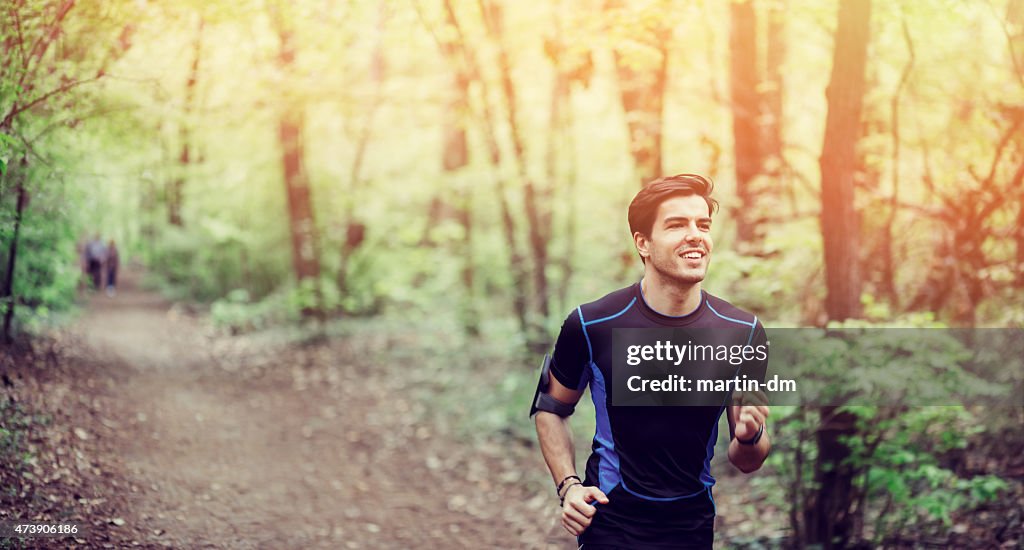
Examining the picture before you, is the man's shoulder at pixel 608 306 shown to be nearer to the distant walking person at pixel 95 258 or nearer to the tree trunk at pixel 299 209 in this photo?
the distant walking person at pixel 95 258

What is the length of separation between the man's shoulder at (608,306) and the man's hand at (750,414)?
58 cm

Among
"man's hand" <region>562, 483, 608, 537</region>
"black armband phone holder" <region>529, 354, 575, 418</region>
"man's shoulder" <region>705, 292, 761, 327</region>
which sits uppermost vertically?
"man's shoulder" <region>705, 292, 761, 327</region>

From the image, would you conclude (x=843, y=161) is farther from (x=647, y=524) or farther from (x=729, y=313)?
(x=647, y=524)

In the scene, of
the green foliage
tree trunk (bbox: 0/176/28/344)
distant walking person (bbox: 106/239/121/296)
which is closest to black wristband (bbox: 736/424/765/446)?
the green foliage

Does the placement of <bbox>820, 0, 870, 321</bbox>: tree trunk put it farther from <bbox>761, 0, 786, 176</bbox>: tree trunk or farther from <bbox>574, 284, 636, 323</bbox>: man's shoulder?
<bbox>574, 284, 636, 323</bbox>: man's shoulder

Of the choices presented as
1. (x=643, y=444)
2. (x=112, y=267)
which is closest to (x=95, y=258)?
(x=112, y=267)

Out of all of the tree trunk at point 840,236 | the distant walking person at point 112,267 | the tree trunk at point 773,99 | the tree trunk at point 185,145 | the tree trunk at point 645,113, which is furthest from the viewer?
the distant walking person at point 112,267

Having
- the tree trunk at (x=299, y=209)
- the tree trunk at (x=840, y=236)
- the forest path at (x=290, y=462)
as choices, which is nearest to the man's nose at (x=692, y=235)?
the tree trunk at (x=840, y=236)

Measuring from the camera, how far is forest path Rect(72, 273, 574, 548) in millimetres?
6160

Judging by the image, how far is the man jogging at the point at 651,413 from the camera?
3004 mm

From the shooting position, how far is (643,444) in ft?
10.0

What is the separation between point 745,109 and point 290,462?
6807mm

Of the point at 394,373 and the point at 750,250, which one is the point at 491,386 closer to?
the point at 394,373

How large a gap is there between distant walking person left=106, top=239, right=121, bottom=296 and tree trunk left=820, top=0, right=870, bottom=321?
1074 centimetres
